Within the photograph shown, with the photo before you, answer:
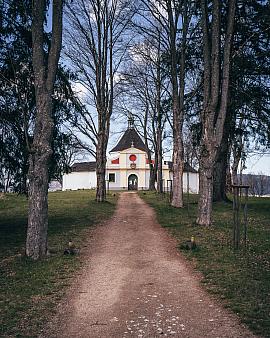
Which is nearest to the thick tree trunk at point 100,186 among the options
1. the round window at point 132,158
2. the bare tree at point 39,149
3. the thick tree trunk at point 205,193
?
the thick tree trunk at point 205,193

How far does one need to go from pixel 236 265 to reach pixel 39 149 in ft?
15.8

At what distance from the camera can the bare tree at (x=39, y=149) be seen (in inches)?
Answer: 351

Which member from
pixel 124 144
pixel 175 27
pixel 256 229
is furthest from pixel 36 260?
pixel 124 144

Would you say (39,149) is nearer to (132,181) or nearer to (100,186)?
(100,186)

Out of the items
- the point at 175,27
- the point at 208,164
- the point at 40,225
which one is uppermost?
the point at 175,27

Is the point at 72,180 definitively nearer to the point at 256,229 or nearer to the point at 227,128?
the point at 227,128

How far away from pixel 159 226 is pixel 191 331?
9.26 m

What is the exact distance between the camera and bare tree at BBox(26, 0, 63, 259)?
29.3ft

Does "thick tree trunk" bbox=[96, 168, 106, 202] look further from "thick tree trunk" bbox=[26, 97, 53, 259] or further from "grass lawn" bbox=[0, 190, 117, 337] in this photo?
"thick tree trunk" bbox=[26, 97, 53, 259]

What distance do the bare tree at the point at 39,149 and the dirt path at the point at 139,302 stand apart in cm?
129

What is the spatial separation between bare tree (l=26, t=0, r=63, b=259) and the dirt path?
129 cm

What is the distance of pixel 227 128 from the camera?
66.5 feet

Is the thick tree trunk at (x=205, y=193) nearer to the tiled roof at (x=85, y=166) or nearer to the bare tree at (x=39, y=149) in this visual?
the bare tree at (x=39, y=149)

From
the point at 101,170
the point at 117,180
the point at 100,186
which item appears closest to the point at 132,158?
the point at 117,180
